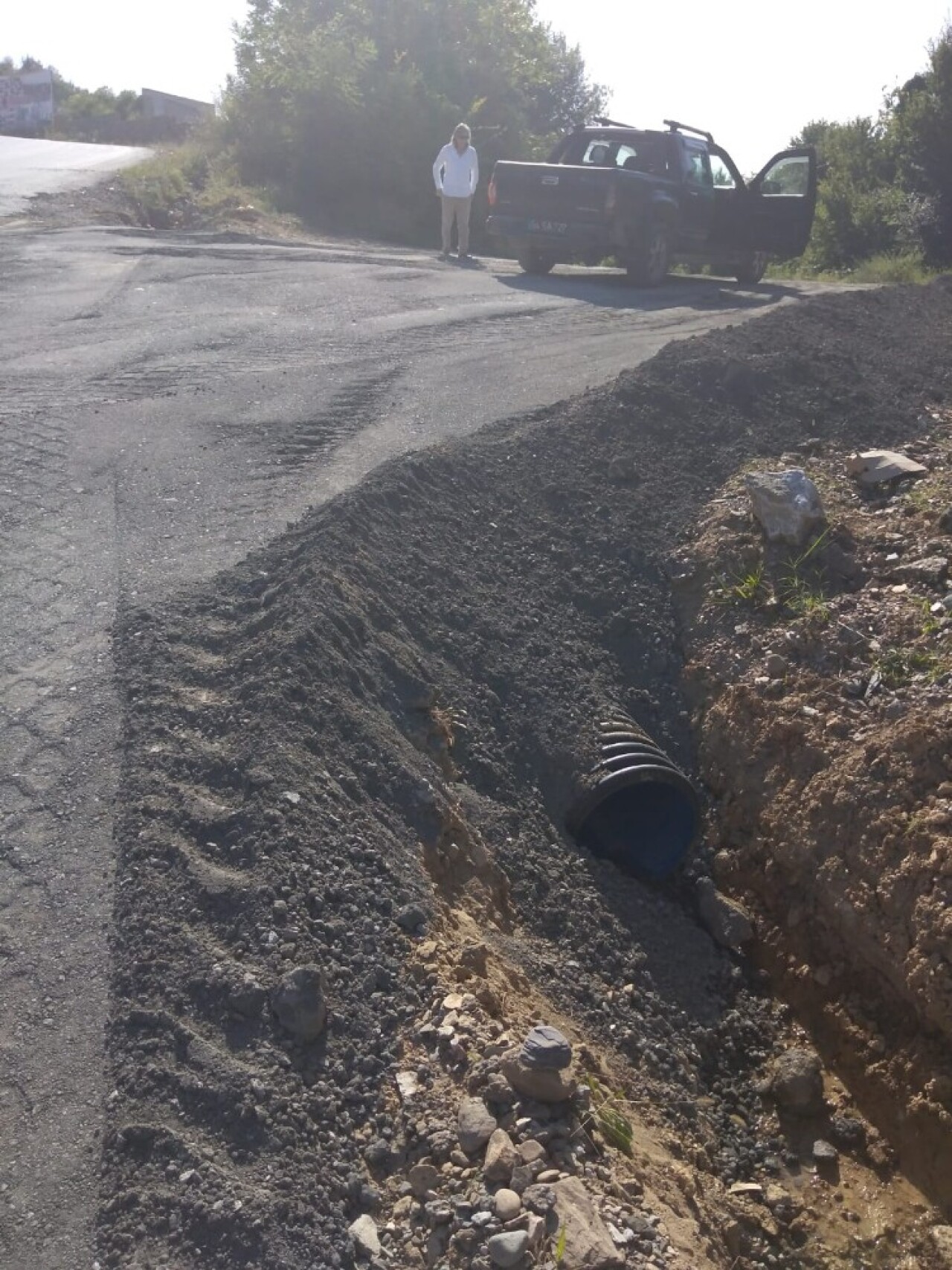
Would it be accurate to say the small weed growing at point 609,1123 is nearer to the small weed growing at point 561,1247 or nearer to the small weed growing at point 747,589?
the small weed growing at point 561,1247

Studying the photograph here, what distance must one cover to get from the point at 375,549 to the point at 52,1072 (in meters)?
3.59

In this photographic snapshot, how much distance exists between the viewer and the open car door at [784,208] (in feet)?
55.7

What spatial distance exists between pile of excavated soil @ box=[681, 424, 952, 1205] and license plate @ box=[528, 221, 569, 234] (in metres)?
8.39

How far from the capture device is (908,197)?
23594mm

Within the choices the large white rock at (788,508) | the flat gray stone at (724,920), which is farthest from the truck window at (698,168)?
the flat gray stone at (724,920)

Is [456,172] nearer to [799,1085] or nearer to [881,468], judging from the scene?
[881,468]

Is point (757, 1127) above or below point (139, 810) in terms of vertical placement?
below

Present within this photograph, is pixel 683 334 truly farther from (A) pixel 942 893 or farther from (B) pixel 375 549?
(A) pixel 942 893

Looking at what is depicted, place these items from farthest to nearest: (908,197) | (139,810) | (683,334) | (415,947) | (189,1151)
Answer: (908,197) → (683,334) → (139,810) → (415,947) → (189,1151)

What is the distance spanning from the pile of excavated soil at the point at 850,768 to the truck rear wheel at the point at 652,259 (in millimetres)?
8565

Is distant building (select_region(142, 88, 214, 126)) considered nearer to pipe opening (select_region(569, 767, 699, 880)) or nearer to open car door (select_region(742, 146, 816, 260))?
open car door (select_region(742, 146, 816, 260))

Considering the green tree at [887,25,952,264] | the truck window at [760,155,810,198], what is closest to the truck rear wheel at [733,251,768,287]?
the truck window at [760,155,810,198]

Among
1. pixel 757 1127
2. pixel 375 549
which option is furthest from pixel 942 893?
pixel 375 549

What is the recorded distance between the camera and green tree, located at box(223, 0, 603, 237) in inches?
1022
